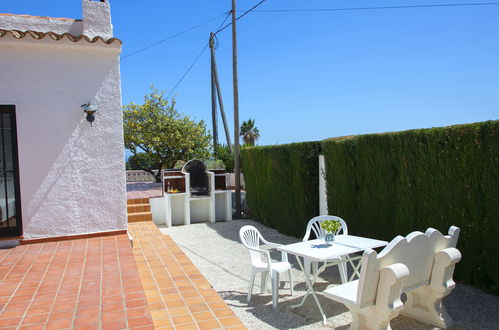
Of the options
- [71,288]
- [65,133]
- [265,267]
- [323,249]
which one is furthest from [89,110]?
[323,249]

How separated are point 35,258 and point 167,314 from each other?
2.69 meters

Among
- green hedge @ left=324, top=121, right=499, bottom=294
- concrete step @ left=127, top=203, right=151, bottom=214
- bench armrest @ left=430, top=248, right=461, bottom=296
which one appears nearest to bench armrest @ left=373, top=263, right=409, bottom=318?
bench armrest @ left=430, top=248, right=461, bottom=296

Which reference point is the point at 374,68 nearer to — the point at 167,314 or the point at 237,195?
the point at 237,195

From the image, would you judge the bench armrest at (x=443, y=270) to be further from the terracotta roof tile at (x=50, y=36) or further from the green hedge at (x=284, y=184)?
the terracotta roof tile at (x=50, y=36)

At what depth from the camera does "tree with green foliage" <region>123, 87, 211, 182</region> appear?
18.8 m

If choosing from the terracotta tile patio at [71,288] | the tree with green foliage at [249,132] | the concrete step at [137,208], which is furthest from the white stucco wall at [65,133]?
the tree with green foliage at [249,132]

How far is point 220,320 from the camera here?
3738mm

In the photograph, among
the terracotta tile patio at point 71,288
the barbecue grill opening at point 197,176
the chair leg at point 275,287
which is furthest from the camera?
the barbecue grill opening at point 197,176

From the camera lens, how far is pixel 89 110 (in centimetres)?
634

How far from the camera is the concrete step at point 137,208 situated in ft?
35.4

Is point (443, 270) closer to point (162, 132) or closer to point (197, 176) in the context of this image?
point (197, 176)

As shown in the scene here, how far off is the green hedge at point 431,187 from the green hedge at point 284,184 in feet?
3.97

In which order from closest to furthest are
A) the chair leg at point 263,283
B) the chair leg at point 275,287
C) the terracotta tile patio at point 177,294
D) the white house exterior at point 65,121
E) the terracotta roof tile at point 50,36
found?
the terracotta tile patio at point 177,294
the chair leg at point 275,287
the chair leg at point 263,283
the terracotta roof tile at point 50,36
the white house exterior at point 65,121

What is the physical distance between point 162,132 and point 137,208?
336 inches
